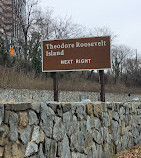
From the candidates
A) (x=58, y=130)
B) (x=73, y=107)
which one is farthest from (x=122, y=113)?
(x=58, y=130)

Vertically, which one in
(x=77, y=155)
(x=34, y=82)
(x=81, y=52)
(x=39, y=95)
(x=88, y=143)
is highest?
(x=81, y=52)

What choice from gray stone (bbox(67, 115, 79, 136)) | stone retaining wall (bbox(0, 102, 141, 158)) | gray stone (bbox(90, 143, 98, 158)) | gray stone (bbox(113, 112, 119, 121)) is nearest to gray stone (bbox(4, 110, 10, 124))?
stone retaining wall (bbox(0, 102, 141, 158))

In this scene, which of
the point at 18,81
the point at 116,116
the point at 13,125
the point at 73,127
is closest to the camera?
the point at 13,125

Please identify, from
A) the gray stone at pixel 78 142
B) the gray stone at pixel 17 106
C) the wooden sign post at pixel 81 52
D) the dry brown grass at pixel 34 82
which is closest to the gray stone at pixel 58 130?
the gray stone at pixel 78 142

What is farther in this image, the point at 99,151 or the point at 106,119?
the point at 106,119

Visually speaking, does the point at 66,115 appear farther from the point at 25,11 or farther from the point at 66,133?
the point at 25,11

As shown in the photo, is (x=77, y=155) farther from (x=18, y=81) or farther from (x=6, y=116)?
(x=18, y=81)

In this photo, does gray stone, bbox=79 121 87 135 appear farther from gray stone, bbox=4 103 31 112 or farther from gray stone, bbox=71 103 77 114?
gray stone, bbox=4 103 31 112

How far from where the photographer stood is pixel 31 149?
416 centimetres

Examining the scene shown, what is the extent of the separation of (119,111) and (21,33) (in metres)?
32.2

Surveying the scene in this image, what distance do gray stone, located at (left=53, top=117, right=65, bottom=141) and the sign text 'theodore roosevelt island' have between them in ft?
13.2

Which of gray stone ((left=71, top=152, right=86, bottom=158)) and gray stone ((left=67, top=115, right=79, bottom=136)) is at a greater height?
gray stone ((left=67, top=115, right=79, bottom=136))

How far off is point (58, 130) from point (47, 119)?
0.43 meters

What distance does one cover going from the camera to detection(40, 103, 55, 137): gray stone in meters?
4.56
